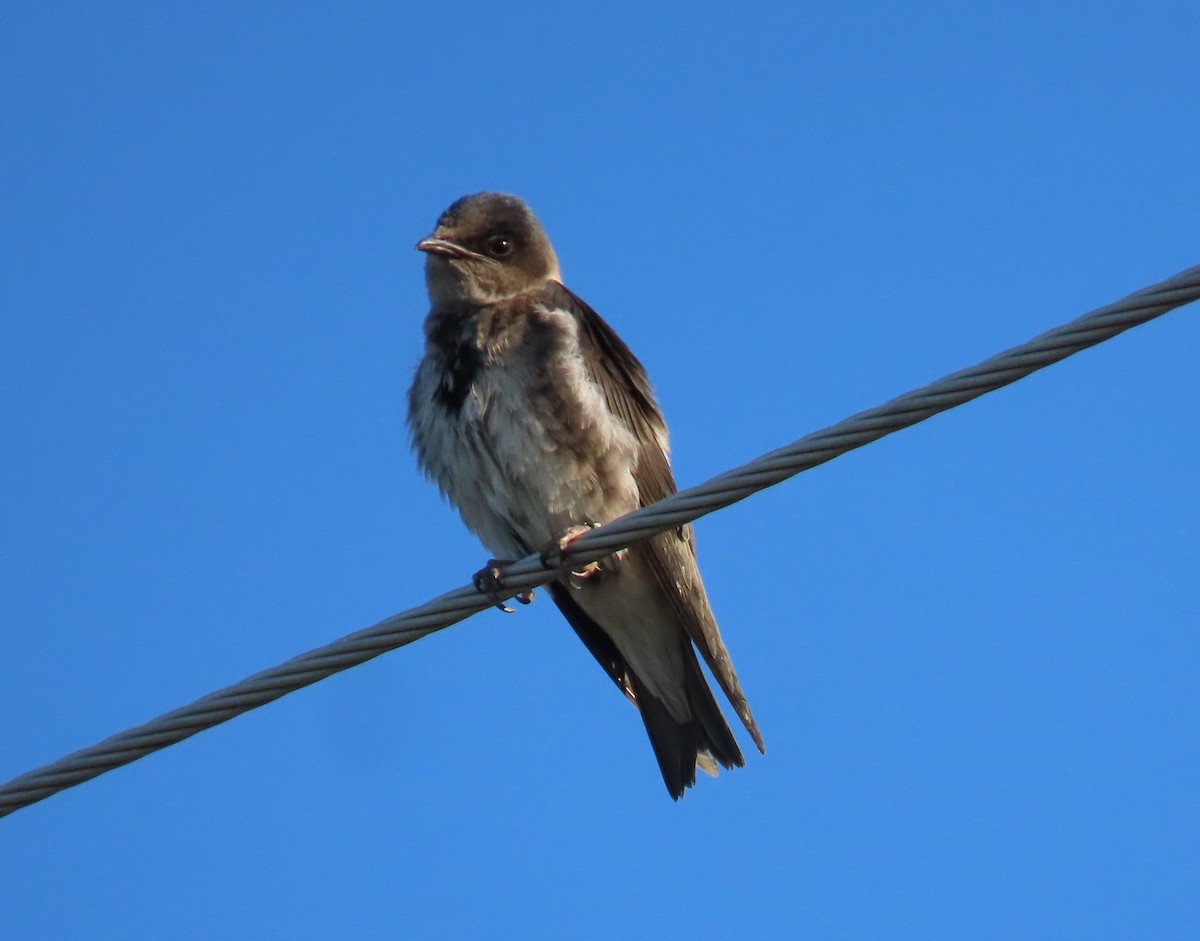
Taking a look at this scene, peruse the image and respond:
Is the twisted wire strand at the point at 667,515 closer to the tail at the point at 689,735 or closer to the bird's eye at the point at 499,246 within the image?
the tail at the point at 689,735

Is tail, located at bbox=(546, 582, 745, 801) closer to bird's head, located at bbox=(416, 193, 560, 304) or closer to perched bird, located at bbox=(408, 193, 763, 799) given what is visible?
perched bird, located at bbox=(408, 193, 763, 799)

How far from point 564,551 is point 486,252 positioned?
2.66 meters

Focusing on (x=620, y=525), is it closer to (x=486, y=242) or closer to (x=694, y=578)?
(x=694, y=578)

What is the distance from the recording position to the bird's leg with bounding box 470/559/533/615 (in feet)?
15.9

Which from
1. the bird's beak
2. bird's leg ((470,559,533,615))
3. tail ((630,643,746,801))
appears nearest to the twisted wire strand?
bird's leg ((470,559,533,615))

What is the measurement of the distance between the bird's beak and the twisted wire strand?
2.93 meters

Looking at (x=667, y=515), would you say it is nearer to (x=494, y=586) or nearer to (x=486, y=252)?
(x=494, y=586)

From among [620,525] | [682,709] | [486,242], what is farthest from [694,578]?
[620,525]

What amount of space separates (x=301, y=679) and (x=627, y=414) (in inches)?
112

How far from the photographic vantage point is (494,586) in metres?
5.13

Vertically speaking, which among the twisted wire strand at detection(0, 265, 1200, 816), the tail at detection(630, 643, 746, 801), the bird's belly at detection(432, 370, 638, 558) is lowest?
the tail at detection(630, 643, 746, 801)

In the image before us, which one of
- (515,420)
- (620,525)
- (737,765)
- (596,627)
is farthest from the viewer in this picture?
(596,627)

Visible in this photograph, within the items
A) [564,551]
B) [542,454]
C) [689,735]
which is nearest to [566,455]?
[542,454]

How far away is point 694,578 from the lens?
7102 mm
